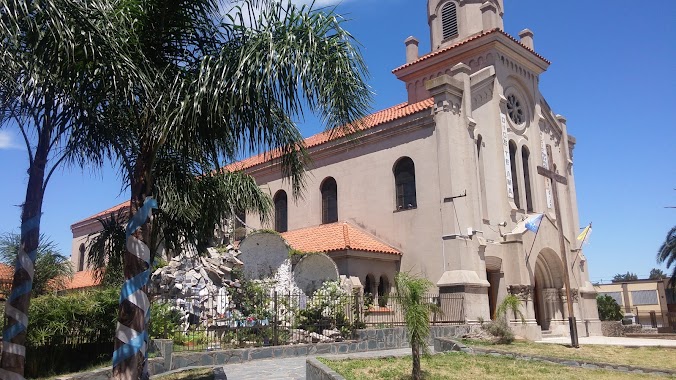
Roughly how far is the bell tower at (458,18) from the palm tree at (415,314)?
66.4 feet

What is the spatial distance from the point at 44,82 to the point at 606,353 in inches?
659

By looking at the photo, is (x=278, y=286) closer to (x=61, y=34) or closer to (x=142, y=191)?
(x=142, y=191)

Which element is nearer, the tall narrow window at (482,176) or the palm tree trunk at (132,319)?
the palm tree trunk at (132,319)

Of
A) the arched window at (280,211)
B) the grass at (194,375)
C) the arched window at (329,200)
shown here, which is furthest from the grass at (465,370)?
the arched window at (280,211)

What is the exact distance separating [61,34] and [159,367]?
28.5 ft

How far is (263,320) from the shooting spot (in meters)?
16.2

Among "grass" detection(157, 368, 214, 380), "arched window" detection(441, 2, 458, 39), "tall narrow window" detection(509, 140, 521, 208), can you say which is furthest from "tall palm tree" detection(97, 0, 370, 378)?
"arched window" detection(441, 2, 458, 39)

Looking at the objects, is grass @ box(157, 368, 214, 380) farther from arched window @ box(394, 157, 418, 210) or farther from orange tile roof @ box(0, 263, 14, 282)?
arched window @ box(394, 157, 418, 210)

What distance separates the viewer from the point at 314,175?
2830 centimetres

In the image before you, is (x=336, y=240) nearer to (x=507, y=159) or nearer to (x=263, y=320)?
(x=263, y=320)

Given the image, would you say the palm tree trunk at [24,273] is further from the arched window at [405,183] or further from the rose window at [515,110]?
the rose window at [515,110]

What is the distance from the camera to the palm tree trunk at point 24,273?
25.1ft

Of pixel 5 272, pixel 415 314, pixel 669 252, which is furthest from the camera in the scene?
pixel 669 252

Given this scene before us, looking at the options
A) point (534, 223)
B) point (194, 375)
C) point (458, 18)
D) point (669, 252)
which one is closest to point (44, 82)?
point (194, 375)
